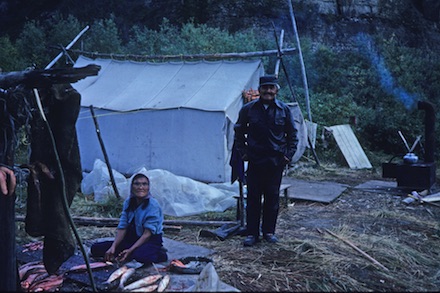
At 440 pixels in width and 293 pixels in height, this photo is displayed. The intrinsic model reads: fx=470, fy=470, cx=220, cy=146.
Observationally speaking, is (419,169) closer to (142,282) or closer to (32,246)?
(142,282)

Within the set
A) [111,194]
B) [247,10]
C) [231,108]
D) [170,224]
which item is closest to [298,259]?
[170,224]

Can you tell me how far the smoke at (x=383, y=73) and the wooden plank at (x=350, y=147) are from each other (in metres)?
3.70

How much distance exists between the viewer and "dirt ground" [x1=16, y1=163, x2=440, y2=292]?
4.48m

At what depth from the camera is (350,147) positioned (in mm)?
13133

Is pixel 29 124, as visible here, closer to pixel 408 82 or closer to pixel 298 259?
pixel 298 259

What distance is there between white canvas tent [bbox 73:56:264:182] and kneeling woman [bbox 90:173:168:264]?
436 cm

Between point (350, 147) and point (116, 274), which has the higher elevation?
point (350, 147)

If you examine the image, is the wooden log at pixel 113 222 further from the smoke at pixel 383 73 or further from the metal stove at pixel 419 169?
the smoke at pixel 383 73

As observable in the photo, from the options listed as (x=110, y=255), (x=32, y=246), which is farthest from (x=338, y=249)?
(x=32, y=246)

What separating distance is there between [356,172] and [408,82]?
7241mm

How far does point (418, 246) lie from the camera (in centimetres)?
589

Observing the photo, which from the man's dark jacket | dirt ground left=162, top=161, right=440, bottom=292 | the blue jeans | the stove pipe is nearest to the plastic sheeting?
dirt ground left=162, top=161, right=440, bottom=292

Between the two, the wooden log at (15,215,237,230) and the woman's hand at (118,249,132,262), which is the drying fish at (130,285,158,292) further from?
the wooden log at (15,215,237,230)

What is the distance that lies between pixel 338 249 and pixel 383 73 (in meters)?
14.3
